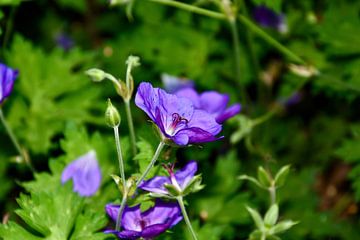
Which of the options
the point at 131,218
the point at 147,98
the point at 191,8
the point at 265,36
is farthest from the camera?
the point at 265,36

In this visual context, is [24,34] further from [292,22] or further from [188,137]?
[188,137]

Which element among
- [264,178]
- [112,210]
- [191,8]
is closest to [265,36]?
[191,8]

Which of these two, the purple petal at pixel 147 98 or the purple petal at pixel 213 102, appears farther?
the purple petal at pixel 213 102

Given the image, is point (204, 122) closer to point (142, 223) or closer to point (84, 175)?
point (142, 223)

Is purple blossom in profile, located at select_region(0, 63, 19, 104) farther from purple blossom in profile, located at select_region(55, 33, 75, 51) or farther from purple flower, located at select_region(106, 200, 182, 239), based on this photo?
purple blossom in profile, located at select_region(55, 33, 75, 51)

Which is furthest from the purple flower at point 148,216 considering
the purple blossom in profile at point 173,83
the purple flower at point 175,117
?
the purple blossom in profile at point 173,83

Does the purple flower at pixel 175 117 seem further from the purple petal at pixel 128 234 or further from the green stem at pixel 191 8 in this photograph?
the green stem at pixel 191 8
